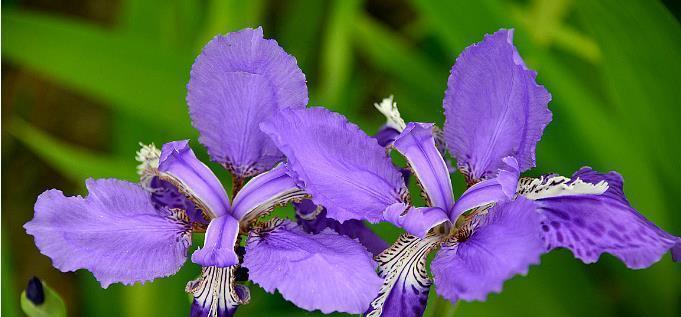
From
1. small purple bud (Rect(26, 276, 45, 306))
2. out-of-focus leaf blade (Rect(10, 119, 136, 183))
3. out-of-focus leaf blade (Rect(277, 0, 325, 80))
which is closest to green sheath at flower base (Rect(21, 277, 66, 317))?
small purple bud (Rect(26, 276, 45, 306))

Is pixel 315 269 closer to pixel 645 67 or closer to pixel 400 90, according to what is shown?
pixel 645 67

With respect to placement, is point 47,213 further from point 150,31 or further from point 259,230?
point 150,31

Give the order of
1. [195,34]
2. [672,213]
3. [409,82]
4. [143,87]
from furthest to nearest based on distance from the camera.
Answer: [195,34]
[409,82]
[143,87]
[672,213]

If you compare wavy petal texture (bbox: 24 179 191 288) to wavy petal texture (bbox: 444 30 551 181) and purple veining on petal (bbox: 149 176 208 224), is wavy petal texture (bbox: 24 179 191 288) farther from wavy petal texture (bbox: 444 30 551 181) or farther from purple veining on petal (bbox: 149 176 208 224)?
wavy petal texture (bbox: 444 30 551 181)

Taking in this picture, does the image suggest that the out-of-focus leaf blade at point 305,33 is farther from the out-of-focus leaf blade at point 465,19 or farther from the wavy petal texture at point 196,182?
the wavy petal texture at point 196,182

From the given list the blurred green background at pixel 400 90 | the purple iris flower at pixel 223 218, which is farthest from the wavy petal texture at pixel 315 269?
the blurred green background at pixel 400 90

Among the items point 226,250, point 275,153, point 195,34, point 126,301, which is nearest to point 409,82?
point 195,34
